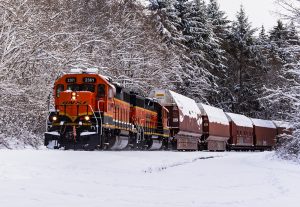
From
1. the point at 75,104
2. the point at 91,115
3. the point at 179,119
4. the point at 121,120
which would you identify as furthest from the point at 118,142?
the point at 179,119

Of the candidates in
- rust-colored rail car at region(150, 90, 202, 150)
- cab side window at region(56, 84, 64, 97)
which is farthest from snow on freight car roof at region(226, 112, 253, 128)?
cab side window at region(56, 84, 64, 97)

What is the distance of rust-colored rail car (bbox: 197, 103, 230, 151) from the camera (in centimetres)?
3631

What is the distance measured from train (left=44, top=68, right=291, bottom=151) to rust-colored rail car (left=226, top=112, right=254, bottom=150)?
227 cm

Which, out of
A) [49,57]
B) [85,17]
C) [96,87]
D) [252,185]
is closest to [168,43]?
→ [85,17]

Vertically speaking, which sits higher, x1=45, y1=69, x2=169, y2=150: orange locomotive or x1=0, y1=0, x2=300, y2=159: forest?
x1=0, y1=0, x2=300, y2=159: forest

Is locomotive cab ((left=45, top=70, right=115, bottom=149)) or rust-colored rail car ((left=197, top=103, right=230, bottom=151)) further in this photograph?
rust-colored rail car ((left=197, top=103, right=230, bottom=151))

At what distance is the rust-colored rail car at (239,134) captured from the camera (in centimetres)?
4231

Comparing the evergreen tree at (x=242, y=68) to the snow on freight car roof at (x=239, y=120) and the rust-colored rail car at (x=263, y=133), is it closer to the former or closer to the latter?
the rust-colored rail car at (x=263, y=133)

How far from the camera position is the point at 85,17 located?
3244 cm

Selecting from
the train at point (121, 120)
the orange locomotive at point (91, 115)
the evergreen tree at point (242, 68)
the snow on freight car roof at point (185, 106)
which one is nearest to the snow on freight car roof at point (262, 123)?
the train at point (121, 120)

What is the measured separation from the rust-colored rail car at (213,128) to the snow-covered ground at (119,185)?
23252 mm

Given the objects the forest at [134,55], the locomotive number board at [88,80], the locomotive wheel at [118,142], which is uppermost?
the forest at [134,55]

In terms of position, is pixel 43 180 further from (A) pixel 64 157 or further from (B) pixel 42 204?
(A) pixel 64 157

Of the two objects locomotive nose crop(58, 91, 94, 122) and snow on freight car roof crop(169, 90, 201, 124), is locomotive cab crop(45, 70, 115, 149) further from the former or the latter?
snow on freight car roof crop(169, 90, 201, 124)
